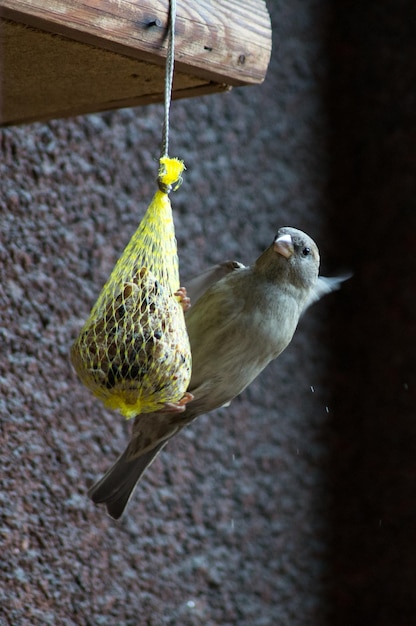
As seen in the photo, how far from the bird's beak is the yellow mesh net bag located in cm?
28

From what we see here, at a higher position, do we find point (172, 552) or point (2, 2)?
point (2, 2)

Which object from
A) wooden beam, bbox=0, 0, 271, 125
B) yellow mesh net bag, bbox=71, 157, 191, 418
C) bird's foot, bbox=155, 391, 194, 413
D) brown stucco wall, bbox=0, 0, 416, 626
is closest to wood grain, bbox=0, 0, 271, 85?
wooden beam, bbox=0, 0, 271, 125

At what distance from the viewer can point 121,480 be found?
6.20 ft

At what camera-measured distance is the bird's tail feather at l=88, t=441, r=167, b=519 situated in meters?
1.88

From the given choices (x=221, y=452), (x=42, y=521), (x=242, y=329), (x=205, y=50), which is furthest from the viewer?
(x=221, y=452)

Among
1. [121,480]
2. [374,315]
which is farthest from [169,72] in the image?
[374,315]

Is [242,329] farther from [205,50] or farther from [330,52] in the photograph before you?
[330,52]

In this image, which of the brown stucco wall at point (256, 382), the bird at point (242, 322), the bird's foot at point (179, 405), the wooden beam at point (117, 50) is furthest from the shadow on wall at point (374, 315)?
the bird's foot at point (179, 405)

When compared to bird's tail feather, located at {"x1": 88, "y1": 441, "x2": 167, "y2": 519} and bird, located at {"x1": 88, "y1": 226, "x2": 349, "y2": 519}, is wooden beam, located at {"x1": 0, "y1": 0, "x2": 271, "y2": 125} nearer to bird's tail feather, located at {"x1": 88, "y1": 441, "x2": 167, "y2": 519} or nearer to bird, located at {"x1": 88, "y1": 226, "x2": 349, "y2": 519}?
bird, located at {"x1": 88, "y1": 226, "x2": 349, "y2": 519}

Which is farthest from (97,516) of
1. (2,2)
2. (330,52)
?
(330,52)

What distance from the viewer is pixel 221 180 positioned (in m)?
2.66

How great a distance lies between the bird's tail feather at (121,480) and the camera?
74.0 inches

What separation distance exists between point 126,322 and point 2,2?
1.51 ft

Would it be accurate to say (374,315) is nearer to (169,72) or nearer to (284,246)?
(284,246)
